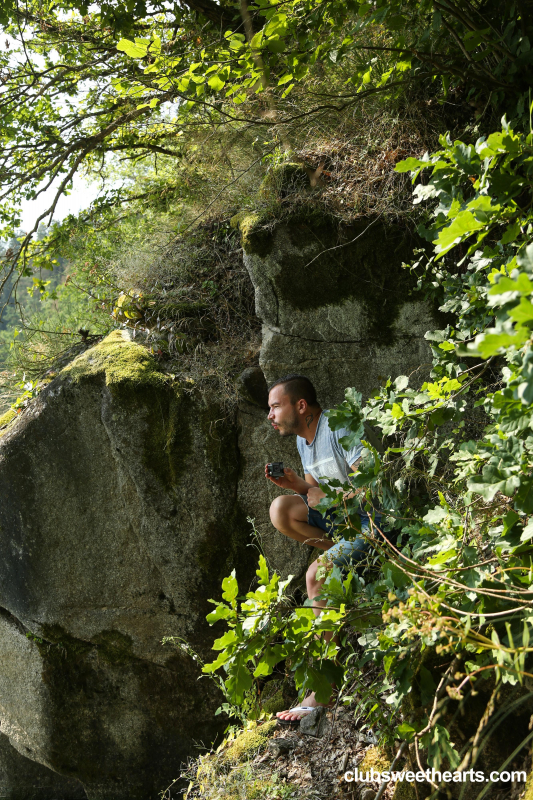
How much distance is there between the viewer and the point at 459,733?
2.08m

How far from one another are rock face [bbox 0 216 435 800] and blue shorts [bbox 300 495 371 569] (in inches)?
30.0

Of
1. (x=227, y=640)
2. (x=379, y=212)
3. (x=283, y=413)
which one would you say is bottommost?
(x=227, y=640)

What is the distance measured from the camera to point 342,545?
9.00ft

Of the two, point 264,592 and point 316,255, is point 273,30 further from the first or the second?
point 264,592

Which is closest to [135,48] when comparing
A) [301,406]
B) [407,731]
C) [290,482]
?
[301,406]

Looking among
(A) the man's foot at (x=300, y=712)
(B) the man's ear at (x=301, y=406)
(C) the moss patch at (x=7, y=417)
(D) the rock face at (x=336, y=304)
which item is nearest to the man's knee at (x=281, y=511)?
(B) the man's ear at (x=301, y=406)

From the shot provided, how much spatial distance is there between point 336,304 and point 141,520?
7.20 feet

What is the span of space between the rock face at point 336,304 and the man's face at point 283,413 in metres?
0.51

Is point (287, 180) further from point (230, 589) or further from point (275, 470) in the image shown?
point (230, 589)

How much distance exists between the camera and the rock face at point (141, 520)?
13.8ft

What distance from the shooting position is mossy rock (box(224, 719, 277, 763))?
3354mm

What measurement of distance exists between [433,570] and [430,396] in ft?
2.14

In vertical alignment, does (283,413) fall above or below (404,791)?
above

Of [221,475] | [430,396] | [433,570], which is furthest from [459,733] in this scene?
[221,475]
